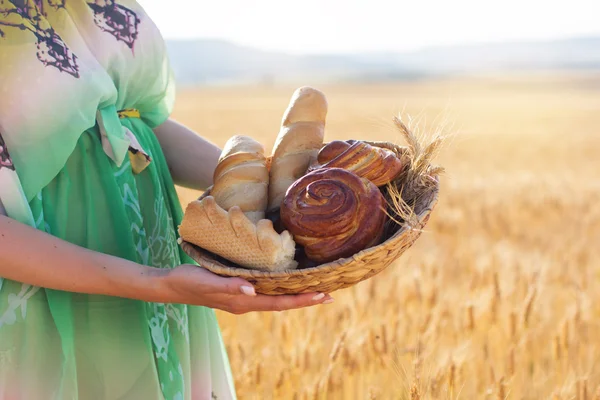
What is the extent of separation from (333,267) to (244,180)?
0.27 metres

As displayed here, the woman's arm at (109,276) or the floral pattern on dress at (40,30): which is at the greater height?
the floral pattern on dress at (40,30)

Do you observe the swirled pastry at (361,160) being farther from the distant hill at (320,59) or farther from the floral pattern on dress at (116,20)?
the distant hill at (320,59)

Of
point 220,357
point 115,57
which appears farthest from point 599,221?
point 115,57

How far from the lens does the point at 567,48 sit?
194000mm

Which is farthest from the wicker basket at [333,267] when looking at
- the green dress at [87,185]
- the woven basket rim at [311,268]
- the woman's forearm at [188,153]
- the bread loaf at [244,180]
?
the woman's forearm at [188,153]

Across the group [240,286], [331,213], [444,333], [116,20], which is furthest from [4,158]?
[444,333]

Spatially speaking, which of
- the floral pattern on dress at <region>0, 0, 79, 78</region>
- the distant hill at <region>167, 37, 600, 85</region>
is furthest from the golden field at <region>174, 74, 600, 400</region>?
the distant hill at <region>167, 37, 600, 85</region>

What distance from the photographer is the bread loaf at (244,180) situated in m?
1.27

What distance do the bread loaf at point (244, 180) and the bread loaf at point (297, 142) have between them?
0.02 m

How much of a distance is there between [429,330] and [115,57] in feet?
4.71

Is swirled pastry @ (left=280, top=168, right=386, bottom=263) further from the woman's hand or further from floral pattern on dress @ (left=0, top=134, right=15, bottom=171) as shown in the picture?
floral pattern on dress @ (left=0, top=134, right=15, bottom=171)

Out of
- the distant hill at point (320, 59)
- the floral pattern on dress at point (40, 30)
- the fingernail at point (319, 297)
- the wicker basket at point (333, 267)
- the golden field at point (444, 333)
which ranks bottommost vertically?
the distant hill at point (320, 59)

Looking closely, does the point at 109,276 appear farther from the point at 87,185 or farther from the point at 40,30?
the point at 40,30

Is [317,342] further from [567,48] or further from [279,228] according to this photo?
[567,48]
